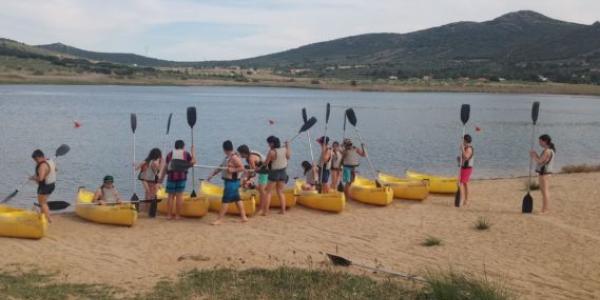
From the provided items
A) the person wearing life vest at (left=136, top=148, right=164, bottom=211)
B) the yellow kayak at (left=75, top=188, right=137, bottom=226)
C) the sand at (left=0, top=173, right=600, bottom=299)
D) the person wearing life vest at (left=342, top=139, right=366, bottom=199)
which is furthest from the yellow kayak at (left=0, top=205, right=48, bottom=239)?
the person wearing life vest at (left=342, top=139, right=366, bottom=199)

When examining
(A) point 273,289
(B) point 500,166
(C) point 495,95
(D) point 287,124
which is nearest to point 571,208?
(A) point 273,289

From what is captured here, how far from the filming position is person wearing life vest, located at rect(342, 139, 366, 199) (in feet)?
48.8

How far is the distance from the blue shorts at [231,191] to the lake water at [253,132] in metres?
6.55

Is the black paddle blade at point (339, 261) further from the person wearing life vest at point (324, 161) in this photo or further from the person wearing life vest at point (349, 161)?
the person wearing life vest at point (349, 161)

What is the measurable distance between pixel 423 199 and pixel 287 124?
27129mm

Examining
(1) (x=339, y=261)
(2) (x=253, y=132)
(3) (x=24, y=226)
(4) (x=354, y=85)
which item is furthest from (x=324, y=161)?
(4) (x=354, y=85)

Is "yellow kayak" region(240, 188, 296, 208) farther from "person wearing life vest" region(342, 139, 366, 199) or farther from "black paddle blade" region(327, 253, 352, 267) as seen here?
"black paddle blade" region(327, 253, 352, 267)

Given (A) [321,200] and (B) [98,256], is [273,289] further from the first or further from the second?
(A) [321,200]

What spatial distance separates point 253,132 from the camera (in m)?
36.9

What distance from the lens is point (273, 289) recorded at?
328 inches

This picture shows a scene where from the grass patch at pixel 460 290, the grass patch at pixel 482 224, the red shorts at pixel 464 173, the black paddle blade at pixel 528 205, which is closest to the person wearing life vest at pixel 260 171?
the grass patch at pixel 482 224

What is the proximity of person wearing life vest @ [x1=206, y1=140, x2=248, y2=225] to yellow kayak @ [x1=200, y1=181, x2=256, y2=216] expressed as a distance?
34 centimetres

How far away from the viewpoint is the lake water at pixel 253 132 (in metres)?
23.7

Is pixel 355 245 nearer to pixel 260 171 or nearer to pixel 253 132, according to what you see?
pixel 260 171
